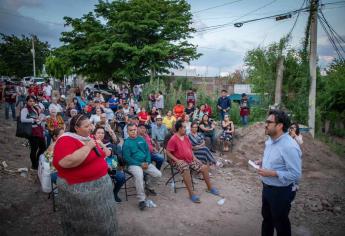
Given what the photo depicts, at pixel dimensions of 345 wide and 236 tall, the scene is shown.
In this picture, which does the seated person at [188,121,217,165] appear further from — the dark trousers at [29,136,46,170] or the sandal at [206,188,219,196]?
the dark trousers at [29,136,46,170]

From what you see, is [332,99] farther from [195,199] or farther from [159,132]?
[195,199]

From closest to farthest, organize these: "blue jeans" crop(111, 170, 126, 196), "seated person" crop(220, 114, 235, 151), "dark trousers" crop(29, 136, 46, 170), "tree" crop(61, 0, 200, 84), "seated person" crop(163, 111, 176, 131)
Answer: "blue jeans" crop(111, 170, 126, 196) < "dark trousers" crop(29, 136, 46, 170) < "seated person" crop(220, 114, 235, 151) < "seated person" crop(163, 111, 176, 131) < "tree" crop(61, 0, 200, 84)

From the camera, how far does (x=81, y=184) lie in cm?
279

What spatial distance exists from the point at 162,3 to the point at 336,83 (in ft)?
50.1

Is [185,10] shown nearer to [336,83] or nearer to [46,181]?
[336,83]

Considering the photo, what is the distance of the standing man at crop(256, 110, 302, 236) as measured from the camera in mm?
3148

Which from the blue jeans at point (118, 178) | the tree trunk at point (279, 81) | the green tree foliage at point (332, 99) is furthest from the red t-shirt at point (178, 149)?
the green tree foliage at point (332, 99)

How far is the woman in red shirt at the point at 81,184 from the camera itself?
8.91ft

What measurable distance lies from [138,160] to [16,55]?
1771 inches

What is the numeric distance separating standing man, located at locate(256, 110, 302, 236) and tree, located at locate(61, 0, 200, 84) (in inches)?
694

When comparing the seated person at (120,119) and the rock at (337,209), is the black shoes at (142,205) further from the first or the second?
the seated person at (120,119)

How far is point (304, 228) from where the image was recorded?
4.86 metres

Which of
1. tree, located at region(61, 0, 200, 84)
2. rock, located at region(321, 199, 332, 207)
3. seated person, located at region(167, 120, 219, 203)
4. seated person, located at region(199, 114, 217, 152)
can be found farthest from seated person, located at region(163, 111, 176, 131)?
tree, located at region(61, 0, 200, 84)

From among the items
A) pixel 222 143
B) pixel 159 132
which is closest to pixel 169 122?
pixel 159 132
